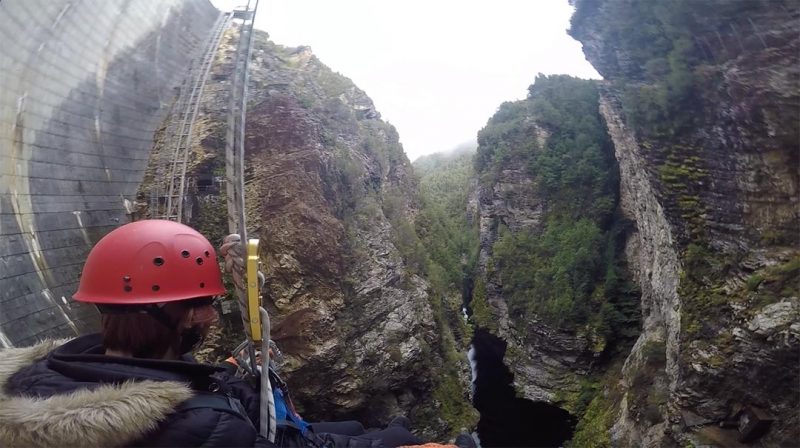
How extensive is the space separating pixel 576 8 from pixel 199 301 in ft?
48.5

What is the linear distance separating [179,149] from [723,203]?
43.0 feet

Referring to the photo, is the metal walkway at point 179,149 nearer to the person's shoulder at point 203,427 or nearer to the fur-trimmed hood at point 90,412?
the fur-trimmed hood at point 90,412

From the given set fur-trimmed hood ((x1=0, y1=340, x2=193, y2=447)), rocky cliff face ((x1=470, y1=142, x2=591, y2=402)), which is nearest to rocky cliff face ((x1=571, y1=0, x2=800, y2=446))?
fur-trimmed hood ((x1=0, y1=340, x2=193, y2=447))

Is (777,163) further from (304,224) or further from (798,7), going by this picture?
(304,224)

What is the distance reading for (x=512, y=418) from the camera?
74.2 ft

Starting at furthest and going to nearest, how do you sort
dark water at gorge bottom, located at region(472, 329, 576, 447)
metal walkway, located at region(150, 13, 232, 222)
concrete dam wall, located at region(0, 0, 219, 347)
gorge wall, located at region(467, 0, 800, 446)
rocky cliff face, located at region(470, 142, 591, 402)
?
1. rocky cliff face, located at region(470, 142, 591, 402)
2. dark water at gorge bottom, located at region(472, 329, 576, 447)
3. metal walkway, located at region(150, 13, 232, 222)
4. gorge wall, located at region(467, 0, 800, 446)
5. concrete dam wall, located at region(0, 0, 219, 347)

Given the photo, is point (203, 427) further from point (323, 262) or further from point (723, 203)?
point (323, 262)

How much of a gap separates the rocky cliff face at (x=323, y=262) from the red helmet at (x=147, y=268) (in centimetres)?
913

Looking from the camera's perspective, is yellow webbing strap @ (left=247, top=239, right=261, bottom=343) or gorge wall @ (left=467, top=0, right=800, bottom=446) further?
gorge wall @ (left=467, top=0, right=800, bottom=446)

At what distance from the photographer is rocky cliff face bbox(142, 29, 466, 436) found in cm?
1120

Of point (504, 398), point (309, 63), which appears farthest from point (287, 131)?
point (504, 398)

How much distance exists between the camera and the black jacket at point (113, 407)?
4.82 feet

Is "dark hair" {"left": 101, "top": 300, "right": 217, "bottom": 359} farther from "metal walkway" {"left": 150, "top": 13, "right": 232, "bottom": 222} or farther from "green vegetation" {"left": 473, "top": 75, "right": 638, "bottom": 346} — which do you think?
"green vegetation" {"left": 473, "top": 75, "right": 638, "bottom": 346}

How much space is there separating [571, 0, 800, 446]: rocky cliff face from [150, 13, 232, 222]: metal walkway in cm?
1139
